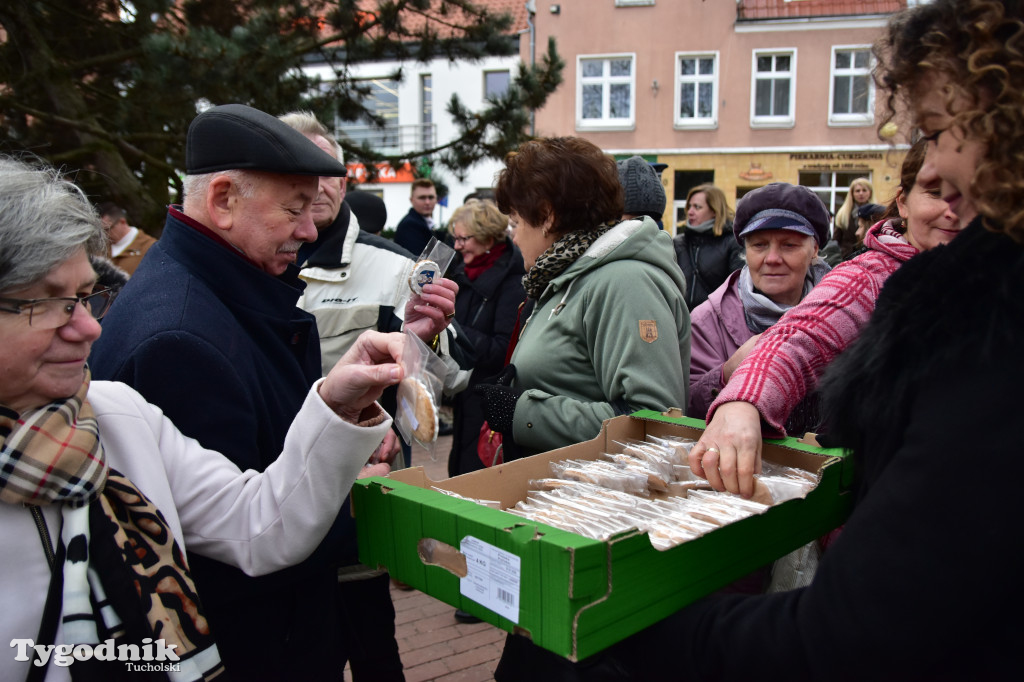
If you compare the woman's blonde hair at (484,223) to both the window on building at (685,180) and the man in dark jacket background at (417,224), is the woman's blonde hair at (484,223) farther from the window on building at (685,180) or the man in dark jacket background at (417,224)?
the window on building at (685,180)

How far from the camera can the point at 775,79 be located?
19.0 m

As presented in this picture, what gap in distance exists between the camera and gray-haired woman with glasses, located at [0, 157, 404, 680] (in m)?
1.22

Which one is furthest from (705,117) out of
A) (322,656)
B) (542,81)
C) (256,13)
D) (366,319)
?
(322,656)

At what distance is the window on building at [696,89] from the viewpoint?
18938 mm

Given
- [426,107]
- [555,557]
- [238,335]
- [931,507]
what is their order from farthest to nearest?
1. [426,107]
2. [238,335]
3. [555,557]
4. [931,507]

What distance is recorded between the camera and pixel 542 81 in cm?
625

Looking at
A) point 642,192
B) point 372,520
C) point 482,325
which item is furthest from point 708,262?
point 372,520

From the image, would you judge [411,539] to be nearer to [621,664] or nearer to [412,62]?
[621,664]

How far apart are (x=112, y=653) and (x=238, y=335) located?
71 centimetres

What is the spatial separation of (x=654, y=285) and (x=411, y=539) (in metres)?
1.28

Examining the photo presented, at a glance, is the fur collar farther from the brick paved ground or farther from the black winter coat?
the black winter coat

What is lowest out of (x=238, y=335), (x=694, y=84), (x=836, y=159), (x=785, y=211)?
(x=238, y=335)

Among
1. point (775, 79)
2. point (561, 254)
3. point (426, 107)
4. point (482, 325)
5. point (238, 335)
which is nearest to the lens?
point (238, 335)

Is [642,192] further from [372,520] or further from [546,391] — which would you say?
[372,520]
